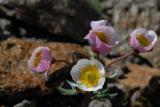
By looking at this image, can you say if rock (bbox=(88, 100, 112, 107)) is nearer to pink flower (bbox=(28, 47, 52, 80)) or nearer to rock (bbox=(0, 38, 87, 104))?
rock (bbox=(0, 38, 87, 104))

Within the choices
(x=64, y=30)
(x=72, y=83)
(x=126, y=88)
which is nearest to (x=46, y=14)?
(x=64, y=30)

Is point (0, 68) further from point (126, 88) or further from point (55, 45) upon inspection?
point (126, 88)

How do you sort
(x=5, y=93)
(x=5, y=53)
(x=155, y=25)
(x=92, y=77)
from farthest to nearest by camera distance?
(x=155, y=25), (x=5, y=53), (x=5, y=93), (x=92, y=77)

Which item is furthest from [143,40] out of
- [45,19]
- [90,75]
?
[45,19]

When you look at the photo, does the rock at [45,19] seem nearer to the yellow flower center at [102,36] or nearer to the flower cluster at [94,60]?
the flower cluster at [94,60]

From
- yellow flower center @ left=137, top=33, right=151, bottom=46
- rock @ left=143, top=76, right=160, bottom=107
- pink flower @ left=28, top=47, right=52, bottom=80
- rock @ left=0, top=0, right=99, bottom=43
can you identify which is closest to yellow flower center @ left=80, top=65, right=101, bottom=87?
pink flower @ left=28, top=47, right=52, bottom=80

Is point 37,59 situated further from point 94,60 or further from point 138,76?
point 138,76
